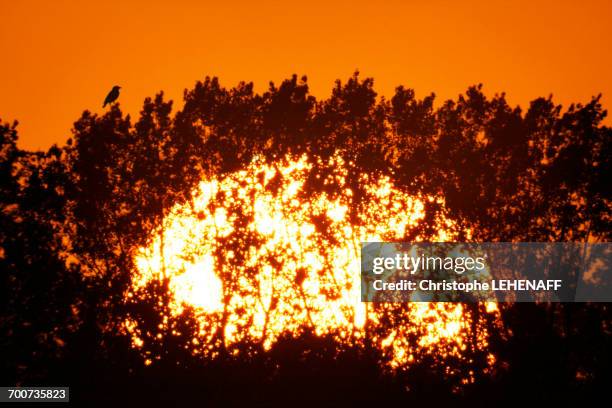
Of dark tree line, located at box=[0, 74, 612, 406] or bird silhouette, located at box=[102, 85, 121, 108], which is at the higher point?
bird silhouette, located at box=[102, 85, 121, 108]

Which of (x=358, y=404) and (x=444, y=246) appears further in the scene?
(x=444, y=246)

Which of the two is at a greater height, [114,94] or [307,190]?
[114,94]

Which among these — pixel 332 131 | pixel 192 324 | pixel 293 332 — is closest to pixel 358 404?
pixel 293 332

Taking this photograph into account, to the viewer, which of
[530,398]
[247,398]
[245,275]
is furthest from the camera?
[245,275]

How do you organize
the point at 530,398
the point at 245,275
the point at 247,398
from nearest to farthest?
1. the point at 247,398
2. the point at 530,398
3. the point at 245,275

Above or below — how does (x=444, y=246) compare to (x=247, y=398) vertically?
above

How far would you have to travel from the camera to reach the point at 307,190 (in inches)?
1528

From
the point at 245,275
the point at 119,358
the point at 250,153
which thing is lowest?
the point at 119,358

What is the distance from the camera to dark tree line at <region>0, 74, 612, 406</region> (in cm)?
3409

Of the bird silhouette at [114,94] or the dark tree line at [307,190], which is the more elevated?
the bird silhouette at [114,94]

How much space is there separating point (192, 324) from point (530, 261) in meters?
17.4

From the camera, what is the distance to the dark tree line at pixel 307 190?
34.1 metres

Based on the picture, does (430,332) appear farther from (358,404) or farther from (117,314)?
(117,314)

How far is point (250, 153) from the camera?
40.4 meters
